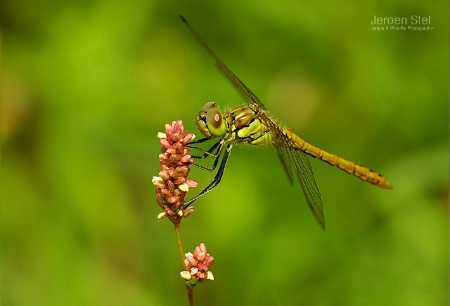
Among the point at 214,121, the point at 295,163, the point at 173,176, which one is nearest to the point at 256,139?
the point at 295,163

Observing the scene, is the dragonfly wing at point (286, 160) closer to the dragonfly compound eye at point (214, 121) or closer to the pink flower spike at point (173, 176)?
the dragonfly compound eye at point (214, 121)

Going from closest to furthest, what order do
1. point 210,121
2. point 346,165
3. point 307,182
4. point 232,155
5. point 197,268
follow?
point 197,268, point 210,121, point 307,182, point 346,165, point 232,155

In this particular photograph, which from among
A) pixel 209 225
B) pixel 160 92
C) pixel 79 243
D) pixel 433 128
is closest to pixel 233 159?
pixel 209 225

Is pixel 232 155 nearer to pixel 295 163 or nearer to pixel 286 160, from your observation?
pixel 286 160

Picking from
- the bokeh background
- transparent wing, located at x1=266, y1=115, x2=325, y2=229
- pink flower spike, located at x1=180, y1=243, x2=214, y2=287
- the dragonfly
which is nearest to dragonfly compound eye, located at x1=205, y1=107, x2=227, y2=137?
the dragonfly

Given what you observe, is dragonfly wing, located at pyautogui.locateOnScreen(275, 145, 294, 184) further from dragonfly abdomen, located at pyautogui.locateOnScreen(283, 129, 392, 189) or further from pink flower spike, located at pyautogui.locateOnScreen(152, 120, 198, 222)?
pink flower spike, located at pyautogui.locateOnScreen(152, 120, 198, 222)

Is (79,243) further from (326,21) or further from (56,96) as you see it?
(326,21)
